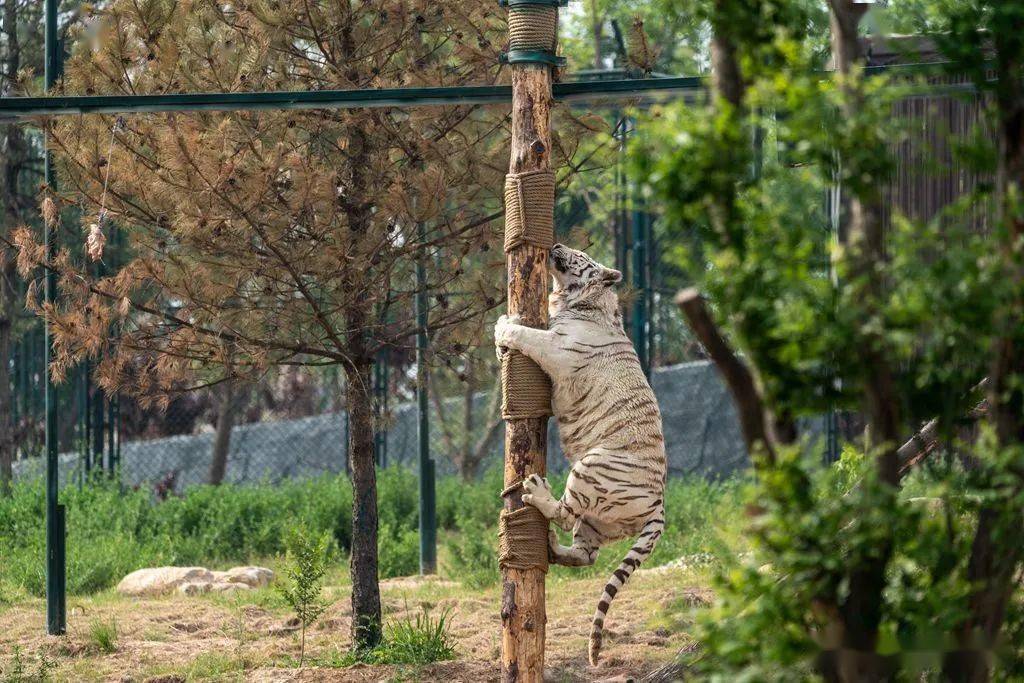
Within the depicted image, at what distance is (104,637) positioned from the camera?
21.8 feet

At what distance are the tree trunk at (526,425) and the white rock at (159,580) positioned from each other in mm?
4217

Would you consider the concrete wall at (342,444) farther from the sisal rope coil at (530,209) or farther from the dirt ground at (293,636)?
the sisal rope coil at (530,209)

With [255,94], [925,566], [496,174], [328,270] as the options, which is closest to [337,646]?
[328,270]

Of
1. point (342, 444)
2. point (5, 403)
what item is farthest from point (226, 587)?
point (342, 444)

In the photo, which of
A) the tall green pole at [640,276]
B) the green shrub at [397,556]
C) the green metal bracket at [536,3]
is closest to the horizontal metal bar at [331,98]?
the green metal bracket at [536,3]

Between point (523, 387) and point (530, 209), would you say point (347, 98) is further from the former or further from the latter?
point (523, 387)

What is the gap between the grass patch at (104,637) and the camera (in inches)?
A: 261

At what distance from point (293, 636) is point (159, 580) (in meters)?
1.77

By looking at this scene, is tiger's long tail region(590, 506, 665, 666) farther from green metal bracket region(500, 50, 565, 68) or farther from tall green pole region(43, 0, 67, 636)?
tall green pole region(43, 0, 67, 636)

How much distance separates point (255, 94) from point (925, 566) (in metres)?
3.24

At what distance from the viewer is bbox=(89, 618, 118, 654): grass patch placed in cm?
663

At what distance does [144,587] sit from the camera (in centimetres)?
814

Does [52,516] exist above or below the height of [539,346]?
below

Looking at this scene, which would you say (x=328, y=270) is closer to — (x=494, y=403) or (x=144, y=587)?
(x=144, y=587)
